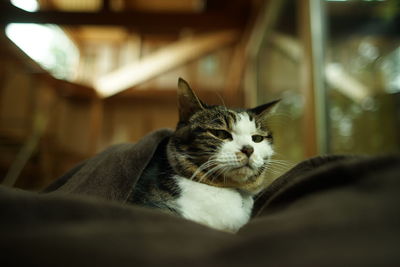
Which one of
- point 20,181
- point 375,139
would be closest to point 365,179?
point 375,139

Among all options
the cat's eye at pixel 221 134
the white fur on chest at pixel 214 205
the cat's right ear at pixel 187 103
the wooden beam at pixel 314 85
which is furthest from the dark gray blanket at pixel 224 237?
the wooden beam at pixel 314 85

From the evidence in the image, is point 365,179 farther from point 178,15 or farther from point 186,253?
point 178,15

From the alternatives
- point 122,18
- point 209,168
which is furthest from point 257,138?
point 122,18

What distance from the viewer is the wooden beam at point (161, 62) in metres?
3.24

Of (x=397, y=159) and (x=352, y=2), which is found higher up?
(x=352, y=2)

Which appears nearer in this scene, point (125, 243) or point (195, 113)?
point (125, 243)

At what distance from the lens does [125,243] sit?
0.34m

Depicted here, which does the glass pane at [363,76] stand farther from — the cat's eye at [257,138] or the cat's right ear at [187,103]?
the cat's right ear at [187,103]

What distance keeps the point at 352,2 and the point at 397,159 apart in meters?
1.32

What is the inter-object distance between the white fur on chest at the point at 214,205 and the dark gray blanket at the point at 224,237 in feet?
0.94

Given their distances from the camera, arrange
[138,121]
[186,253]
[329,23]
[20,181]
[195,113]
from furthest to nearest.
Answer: [138,121], [20,181], [329,23], [195,113], [186,253]

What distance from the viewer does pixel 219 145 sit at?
0.79m

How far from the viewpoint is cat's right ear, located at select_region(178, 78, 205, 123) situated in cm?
89

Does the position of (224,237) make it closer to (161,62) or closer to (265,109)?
(265,109)
